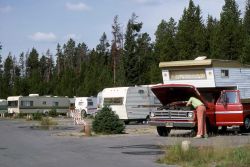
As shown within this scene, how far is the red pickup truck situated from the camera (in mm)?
21641

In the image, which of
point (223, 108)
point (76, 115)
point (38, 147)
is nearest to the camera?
point (38, 147)

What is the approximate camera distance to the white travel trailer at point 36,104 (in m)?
63.1

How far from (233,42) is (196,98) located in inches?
1651

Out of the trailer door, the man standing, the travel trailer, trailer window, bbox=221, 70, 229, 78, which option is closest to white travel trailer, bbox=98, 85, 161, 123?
the travel trailer

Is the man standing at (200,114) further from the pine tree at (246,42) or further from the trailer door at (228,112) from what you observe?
the pine tree at (246,42)

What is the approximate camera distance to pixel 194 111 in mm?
21375

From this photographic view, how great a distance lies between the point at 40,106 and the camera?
64.2m

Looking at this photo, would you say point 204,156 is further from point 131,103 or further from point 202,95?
point 131,103

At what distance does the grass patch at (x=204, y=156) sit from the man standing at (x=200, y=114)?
23.6 feet

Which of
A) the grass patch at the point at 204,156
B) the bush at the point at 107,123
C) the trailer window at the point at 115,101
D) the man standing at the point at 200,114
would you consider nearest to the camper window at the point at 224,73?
the man standing at the point at 200,114

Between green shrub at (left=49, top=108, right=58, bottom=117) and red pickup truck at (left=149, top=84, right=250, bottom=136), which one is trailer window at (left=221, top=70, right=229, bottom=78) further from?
green shrub at (left=49, top=108, right=58, bottom=117)

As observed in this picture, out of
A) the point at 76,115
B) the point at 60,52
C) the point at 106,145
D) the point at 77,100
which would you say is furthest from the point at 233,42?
the point at 60,52

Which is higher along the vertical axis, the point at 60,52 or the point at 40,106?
the point at 60,52

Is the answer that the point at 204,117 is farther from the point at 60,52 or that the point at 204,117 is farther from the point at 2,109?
the point at 60,52
